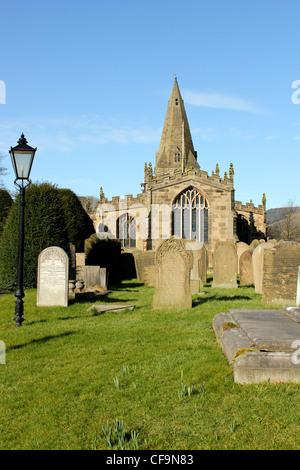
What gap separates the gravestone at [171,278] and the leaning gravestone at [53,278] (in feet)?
7.09

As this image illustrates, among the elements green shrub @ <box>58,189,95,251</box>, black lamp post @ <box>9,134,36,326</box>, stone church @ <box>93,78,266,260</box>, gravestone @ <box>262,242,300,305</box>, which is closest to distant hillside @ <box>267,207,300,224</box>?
stone church @ <box>93,78,266,260</box>

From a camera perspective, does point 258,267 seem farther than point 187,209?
No

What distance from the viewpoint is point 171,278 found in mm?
9211

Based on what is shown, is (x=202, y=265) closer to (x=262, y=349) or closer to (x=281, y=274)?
(x=281, y=274)

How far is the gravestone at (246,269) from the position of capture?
592 inches

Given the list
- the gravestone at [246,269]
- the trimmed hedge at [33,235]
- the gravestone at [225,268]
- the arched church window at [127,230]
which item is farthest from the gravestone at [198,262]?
the arched church window at [127,230]

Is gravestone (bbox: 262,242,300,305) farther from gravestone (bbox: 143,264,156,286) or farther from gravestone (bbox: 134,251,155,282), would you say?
gravestone (bbox: 134,251,155,282)

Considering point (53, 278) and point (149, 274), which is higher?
point (53, 278)

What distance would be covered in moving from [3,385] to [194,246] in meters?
12.2

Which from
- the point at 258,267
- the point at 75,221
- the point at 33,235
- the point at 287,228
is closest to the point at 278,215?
the point at 287,228

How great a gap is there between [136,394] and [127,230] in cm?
3134

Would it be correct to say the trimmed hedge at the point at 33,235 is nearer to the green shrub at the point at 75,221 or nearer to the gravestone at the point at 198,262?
the gravestone at the point at 198,262

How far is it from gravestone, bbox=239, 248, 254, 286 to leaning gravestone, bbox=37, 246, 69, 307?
7.90 m

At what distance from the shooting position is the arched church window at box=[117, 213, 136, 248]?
3481cm
